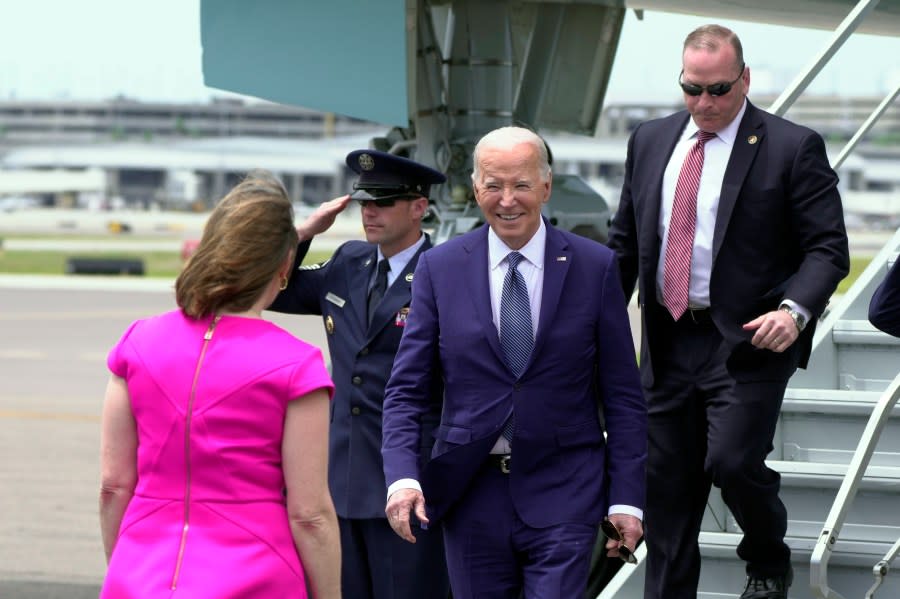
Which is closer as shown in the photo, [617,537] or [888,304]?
[617,537]

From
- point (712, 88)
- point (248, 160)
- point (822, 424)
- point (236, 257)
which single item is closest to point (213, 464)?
point (236, 257)

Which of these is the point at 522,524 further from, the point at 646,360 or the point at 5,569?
the point at 5,569

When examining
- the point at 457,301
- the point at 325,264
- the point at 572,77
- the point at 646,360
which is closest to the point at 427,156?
the point at 572,77

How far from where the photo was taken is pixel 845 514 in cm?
433

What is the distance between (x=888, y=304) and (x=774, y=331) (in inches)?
13.6

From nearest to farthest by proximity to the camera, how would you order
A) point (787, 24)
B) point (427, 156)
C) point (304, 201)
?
1. point (427, 156)
2. point (787, 24)
3. point (304, 201)

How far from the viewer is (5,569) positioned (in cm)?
827

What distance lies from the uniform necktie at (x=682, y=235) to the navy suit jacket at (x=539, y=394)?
1.96 ft

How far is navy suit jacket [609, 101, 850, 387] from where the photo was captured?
424 cm

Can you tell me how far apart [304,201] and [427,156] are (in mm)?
140252

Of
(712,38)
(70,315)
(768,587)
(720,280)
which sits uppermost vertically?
(712,38)

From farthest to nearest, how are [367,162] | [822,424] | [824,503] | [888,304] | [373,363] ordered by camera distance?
1. [822,424]
2. [824,503]
3. [367,162]
4. [373,363]
5. [888,304]

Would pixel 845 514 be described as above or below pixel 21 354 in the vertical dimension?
above

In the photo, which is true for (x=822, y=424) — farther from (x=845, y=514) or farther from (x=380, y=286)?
(x=380, y=286)
